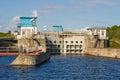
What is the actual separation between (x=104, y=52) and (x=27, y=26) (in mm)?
36066

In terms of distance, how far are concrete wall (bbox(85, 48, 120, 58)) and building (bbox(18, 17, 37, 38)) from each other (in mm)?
23071

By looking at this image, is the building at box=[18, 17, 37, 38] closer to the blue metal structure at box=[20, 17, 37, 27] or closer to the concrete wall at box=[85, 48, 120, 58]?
the blue metal structure at box=[20, 17, 37, 27]

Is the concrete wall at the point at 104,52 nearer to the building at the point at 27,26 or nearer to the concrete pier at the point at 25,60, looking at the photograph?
the building at the point at 27,26

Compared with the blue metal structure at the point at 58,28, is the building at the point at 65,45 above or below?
below

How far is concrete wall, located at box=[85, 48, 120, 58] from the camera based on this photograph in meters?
116

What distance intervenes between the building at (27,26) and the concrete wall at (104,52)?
2307cm

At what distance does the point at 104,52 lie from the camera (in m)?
124

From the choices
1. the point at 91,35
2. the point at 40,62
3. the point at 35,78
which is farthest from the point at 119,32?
the point at 35,78

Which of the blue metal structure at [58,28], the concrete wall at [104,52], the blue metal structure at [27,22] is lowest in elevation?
the concrete wall at [104,52]

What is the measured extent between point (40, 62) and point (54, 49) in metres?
48.2

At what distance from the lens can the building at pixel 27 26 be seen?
14625 centimetres

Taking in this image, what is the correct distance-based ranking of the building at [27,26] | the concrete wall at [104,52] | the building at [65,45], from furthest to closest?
the building at [27,26], the building at [65,45], the concrete wall at [104,52]

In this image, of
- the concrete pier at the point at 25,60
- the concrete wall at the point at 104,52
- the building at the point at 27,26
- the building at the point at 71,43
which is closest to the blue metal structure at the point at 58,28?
the building at the point at 27,26

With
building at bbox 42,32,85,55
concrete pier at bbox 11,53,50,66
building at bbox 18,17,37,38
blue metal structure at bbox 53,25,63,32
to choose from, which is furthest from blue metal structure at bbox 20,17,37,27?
concrete pier at bbox 11,53,50,66
